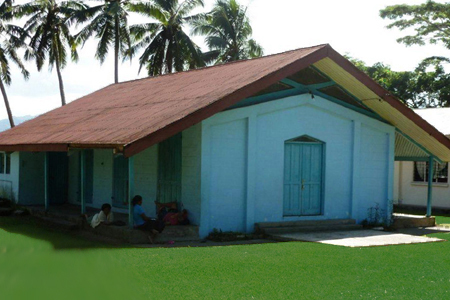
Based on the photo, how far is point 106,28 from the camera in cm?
3306

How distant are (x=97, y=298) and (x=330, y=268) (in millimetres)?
4239

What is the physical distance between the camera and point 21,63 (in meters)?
38.3

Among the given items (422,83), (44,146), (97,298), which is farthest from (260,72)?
(422,83)

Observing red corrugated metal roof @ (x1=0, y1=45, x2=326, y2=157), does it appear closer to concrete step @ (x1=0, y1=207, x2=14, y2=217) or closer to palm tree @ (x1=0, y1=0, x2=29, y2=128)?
concrete step @ (x1=0, y1=207, x2=14, y2=217)

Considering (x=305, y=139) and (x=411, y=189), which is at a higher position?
(x=305, y=139)

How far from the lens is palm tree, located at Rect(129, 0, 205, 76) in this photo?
1348 inches

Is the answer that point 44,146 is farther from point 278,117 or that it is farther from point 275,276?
point 275,276

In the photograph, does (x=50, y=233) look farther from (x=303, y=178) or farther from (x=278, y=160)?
(x=303, y=178)

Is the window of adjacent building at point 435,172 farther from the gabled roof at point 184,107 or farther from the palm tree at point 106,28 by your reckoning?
the palm tree at point 106,28

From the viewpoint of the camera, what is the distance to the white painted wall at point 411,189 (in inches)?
874

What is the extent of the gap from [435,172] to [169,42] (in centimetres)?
1781

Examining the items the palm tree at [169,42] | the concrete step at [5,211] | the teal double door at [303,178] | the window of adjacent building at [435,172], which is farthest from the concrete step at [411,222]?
the palm tree at [169,42]

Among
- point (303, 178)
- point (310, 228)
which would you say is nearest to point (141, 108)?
point (303, 178)

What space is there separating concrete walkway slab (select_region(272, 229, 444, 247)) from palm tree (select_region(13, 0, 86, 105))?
25793 millimetres
